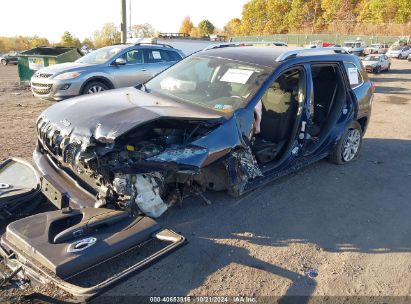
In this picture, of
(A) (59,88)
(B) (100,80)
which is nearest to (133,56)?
(B) (100,80)

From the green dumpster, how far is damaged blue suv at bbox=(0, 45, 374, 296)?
9.43 metres

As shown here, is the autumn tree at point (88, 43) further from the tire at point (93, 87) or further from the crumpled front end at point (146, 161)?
the crumpled front end at point (146, 161)

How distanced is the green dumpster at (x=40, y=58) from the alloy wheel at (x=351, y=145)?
1060 centimetres

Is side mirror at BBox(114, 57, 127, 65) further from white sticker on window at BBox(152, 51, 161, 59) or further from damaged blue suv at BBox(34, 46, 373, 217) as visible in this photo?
damaged blue suv at BBox(34, 46, 373, 217)

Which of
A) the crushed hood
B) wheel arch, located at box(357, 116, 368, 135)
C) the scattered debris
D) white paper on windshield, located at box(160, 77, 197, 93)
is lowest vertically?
the scattered debris

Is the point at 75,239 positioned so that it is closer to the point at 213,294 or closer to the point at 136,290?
the point at 136,290

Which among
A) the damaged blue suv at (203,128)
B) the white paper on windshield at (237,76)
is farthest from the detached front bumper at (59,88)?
the white paper on windshield at (237,76)

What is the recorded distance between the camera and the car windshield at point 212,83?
4023mm

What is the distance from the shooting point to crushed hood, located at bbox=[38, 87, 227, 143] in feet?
10.5

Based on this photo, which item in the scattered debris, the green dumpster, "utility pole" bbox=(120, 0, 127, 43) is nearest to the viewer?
the scattered debris

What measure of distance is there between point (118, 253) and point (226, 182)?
151 cm

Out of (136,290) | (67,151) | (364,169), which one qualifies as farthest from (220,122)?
(364,169)

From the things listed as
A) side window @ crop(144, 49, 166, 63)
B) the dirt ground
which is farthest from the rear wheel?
the dirt ground

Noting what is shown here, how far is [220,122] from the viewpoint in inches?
141
